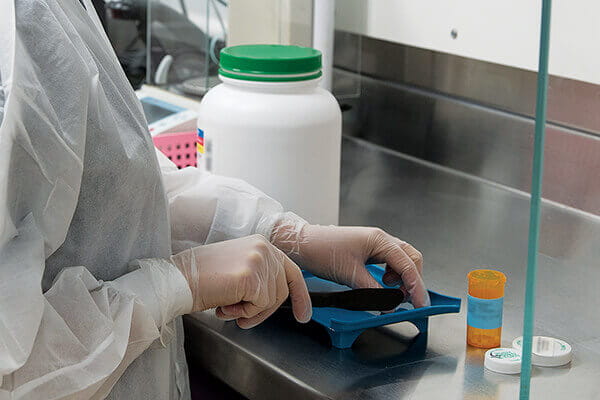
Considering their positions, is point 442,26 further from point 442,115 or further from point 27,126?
point 27,126

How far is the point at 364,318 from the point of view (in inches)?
41.5

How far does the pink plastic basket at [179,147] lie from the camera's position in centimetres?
157

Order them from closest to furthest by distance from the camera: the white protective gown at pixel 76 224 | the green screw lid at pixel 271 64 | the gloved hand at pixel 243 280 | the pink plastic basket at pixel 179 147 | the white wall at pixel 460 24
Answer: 1. the white protective gown at pixel 76 224
2. the gloved hand at pixel 243 280
3. the green screw lid at pixel 271 64
4. the white wall at pixel 460 24
5. the pink plastic basket at pixel 179 147

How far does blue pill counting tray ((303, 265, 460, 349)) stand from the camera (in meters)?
1.04

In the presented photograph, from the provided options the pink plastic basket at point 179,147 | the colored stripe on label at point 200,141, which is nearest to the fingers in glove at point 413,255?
the colored stripe on label at point 200,141

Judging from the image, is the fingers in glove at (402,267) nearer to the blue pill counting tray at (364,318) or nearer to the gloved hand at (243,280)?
the blue pill counting tray at (364,318)

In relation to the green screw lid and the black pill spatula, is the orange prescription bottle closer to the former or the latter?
the black pill spatula

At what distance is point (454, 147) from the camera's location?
178 cm

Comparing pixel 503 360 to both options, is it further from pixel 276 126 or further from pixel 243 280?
pixel 276 126

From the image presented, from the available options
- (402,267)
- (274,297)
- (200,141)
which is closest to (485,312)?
(402,267)

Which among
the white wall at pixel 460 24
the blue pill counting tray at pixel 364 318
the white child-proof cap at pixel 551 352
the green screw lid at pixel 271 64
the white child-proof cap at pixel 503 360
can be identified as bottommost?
the white child-proof cap at pixel 503 360

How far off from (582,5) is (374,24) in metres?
0.93

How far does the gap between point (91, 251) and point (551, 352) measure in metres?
0.48

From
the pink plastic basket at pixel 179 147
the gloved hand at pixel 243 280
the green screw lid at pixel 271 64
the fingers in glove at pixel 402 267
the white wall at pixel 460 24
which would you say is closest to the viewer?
the gloved hand at pixel 243 280
